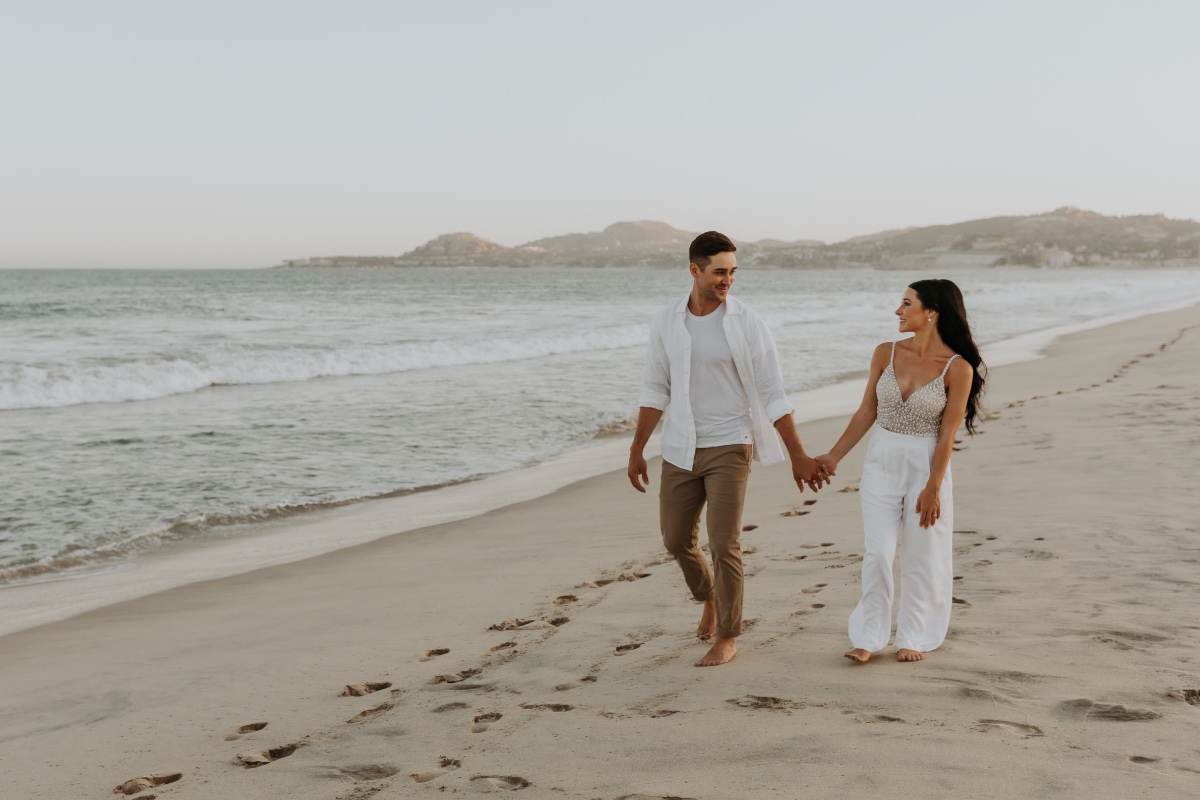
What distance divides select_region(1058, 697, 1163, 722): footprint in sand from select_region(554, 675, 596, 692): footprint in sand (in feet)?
5.70

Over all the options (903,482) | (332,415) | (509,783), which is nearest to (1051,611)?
(903,482)

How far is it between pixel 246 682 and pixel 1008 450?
6.54 meters

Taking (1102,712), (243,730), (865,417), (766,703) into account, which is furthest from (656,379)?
(243,730)

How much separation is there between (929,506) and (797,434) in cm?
57

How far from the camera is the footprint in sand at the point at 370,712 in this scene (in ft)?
12.3

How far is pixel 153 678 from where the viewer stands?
4.48m

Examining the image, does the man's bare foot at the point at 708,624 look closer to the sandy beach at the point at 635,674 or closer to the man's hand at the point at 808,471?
the sandy beach at the point at 635,674

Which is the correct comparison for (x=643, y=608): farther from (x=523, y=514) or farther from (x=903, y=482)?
(x=523, y=514)

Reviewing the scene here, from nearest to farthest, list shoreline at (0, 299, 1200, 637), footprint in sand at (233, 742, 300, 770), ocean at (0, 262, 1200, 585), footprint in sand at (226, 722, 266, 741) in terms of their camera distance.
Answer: footprint in sand at (233, 742, 300, 770), footprint in sand at (226, 722, 266, 741), shoreline at (0, 299, 1200, 637), ocean at (0, 262, 1200, 585)

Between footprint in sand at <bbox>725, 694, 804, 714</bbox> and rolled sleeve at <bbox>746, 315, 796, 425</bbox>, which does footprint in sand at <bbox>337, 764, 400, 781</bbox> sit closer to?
footprint in sand at <bbox>725, 694, 804, 714</bbox>

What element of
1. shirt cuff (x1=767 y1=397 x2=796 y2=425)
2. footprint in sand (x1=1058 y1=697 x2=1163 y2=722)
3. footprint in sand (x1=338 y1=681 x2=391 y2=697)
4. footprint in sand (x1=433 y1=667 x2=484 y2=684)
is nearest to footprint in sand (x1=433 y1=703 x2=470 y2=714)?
footprint in sand (x1=433 y1=667 x2=484 y2=684)

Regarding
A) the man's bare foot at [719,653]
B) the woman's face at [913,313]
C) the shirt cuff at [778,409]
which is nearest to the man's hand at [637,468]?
the shirt cuff at [778,409]

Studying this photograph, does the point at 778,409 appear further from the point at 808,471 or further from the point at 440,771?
the point at 440,771

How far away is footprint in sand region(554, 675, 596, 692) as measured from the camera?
3.87 metres
